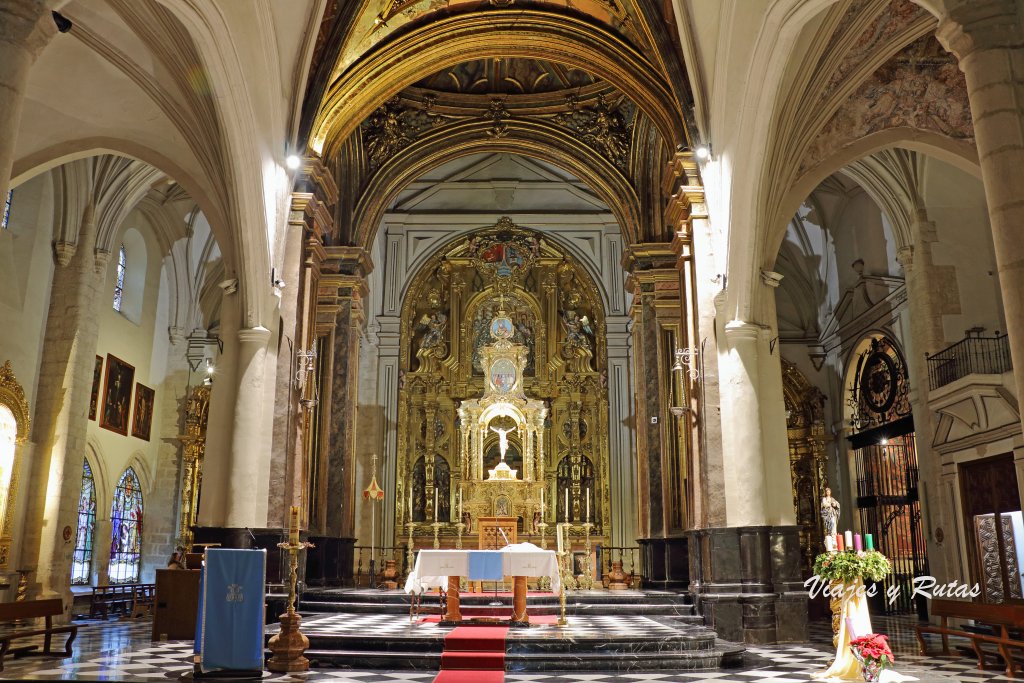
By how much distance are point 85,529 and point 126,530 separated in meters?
1.62

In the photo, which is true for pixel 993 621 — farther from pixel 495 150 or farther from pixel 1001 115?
pixel 495 150

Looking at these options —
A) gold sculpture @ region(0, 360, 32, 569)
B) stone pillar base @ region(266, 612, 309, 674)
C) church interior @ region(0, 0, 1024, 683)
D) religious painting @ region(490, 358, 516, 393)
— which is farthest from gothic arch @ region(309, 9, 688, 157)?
religious painting @ region(490, 358, 516, 393)

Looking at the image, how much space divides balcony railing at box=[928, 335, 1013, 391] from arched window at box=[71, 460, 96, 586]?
14421mm

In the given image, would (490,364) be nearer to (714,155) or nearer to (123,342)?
(123,342)

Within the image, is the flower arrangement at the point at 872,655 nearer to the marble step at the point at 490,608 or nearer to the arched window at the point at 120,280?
the marble step at the point at 490,608

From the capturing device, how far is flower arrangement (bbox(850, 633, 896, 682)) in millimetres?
6293

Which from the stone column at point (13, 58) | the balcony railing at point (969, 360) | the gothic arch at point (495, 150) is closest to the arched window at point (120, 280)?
the gothic arch at point (495, 150)

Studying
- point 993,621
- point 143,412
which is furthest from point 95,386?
point 993,621

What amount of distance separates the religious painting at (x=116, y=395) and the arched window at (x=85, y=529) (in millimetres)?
955

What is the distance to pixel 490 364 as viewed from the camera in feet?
65.8

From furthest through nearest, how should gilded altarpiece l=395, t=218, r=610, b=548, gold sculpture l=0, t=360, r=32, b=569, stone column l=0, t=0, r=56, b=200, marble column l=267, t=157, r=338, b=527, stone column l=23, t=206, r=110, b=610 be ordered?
gilded altarpiece l=395, t=218, r=610, b=548, stone column l=23, t=206, r=110, b=610, gold sculpture l=0, t=360, r=32, b=569, marble column l=267, t=157, r=338, b=527, stone column l=0, t=0, r=56, b=200

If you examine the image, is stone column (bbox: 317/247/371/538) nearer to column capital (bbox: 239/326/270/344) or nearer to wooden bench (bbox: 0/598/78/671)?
column capital (bbox: 239/326/270/344)

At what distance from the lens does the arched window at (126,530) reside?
16906mm

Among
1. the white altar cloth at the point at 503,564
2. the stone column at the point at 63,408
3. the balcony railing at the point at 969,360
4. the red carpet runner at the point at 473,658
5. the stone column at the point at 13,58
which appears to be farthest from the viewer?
the balcony railing at the point at 969,360
